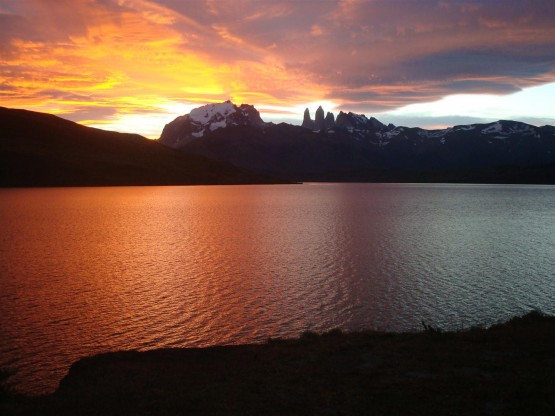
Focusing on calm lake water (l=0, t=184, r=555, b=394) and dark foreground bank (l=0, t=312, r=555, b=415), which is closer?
dark foreground bank (l=0, t=312, r=555, b=415)

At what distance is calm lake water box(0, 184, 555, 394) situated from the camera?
1337 inches

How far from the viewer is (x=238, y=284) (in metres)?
49.2

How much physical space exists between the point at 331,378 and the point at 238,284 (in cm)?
2908

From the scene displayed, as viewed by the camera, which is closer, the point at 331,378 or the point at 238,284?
the point at 331,378

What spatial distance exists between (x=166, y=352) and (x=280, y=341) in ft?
23.5

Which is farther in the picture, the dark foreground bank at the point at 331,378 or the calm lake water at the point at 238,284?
the calm lake water at the point at 238,284

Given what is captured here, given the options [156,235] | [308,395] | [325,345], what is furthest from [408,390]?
[156,235]

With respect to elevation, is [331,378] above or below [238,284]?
above

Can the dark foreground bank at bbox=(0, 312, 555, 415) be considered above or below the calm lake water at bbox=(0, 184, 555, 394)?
above

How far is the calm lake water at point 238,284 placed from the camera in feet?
111

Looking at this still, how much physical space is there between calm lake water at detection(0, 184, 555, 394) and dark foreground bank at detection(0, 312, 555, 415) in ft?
18.1

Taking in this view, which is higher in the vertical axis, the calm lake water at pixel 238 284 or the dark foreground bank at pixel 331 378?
the dark foreground bank at pixel 331 378

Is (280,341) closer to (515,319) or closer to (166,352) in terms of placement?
(166,352)

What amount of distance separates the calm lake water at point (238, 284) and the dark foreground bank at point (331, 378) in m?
5.51
